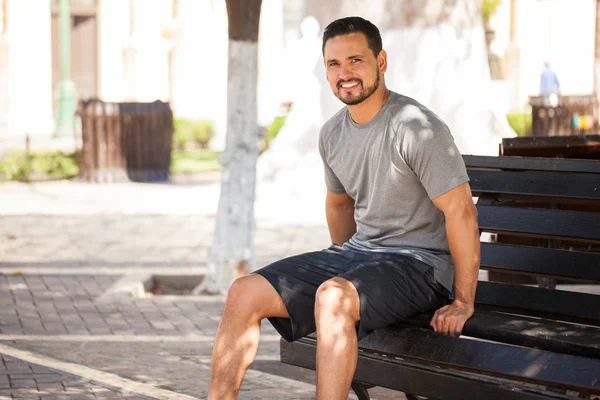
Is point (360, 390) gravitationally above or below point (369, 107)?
below

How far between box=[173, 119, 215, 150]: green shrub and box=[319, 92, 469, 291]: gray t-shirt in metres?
17.8

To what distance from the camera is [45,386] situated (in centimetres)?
528

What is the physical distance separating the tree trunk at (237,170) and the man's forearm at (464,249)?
4.00 meters

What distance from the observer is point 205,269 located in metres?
8.85

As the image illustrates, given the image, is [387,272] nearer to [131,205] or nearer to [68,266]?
[68,266]

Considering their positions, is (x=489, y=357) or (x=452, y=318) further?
(x=452, y=318)

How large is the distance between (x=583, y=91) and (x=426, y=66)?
27.0m

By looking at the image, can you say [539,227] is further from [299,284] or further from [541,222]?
[299,284]

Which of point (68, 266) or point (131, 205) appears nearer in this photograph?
point (68, 266)

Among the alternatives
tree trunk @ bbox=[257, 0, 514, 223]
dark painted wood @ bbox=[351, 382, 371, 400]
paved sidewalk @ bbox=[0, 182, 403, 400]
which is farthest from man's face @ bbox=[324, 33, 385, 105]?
tree trunk @ bbox=[257, 0, 514, 223]

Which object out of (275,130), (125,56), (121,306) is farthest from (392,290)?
(125,56)

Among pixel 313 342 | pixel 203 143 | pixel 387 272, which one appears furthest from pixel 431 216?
pixel 203 143

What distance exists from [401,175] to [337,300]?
24.2 inches

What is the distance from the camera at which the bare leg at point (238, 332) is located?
12.9 ft
